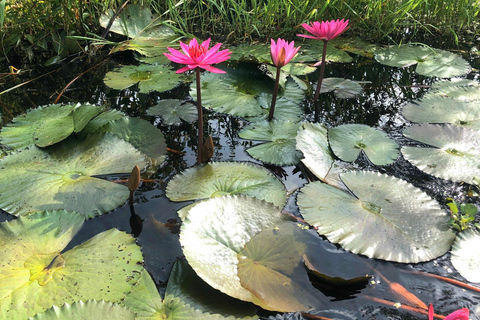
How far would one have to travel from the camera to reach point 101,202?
4.58 ft

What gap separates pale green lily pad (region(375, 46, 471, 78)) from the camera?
2709mm

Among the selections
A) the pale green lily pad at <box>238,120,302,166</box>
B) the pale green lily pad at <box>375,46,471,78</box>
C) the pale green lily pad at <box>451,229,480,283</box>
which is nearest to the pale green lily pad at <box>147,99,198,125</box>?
the pale green lily pad at <box>238,120,302,166</box>

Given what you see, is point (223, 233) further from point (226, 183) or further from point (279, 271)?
point (226, 183)

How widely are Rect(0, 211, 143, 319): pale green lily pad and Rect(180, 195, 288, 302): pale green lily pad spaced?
0.19 m

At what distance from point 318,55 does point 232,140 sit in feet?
4.98

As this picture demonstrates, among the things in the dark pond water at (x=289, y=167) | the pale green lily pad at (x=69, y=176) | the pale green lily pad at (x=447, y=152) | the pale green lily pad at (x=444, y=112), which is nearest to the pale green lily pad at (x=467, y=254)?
the dark pond water at (x=289, y=167)

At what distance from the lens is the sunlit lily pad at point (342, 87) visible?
2.41 metres

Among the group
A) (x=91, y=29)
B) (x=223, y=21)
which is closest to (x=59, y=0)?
(x=91, y=29)

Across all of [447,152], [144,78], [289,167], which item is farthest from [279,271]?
[144,78]

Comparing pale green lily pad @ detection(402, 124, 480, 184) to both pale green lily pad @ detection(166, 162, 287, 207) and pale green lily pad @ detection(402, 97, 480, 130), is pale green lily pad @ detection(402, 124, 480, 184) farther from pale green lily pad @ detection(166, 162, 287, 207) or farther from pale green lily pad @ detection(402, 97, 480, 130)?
pale green lily pad @ detection(166, 162, 287, 207)

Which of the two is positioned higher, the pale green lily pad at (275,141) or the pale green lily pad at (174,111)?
the pale green lily pad at (174,111)

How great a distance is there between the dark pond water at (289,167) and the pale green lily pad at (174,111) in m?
0.05

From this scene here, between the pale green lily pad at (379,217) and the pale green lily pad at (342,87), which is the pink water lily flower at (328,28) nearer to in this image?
the pale green lily pad at (342,87)

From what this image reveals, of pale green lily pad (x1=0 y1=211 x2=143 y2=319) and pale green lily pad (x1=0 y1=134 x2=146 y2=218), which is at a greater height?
pale green lily pad (x1=0 y1=134 x2=146 y2=218)
